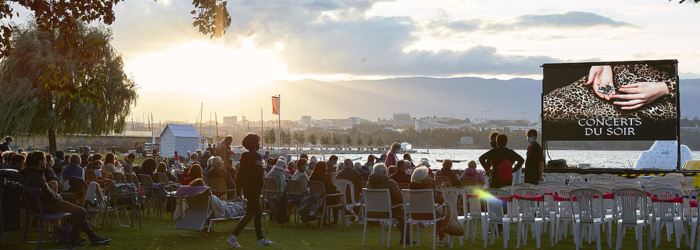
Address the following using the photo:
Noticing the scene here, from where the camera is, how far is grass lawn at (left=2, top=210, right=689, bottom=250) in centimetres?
910

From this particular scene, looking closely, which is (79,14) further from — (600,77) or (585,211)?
(600,77)

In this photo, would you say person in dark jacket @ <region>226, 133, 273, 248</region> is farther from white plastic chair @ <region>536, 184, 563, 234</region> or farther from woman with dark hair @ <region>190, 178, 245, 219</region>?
white plastic chair @ <region>536, 184, 563, 234</region>

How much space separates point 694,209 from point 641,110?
874 cm

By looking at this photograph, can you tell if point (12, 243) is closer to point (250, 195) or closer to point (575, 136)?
point (250, 195)

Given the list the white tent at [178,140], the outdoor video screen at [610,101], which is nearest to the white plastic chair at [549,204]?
the outdoor video screen at [610,101]

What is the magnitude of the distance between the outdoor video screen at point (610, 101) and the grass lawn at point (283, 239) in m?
6.50

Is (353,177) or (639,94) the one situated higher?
(639,94)

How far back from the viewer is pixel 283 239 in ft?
32.8

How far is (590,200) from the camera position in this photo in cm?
829

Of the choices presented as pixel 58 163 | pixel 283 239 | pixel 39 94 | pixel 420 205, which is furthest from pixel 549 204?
pixel 39 94

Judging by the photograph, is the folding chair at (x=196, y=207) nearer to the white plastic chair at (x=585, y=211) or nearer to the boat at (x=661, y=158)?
the white plastic chair at (x=585, y=211)

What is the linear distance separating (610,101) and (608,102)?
0.05m

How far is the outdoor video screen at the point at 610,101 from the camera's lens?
16.7 m

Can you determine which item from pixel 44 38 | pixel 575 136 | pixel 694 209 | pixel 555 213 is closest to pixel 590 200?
pixel 555 213
